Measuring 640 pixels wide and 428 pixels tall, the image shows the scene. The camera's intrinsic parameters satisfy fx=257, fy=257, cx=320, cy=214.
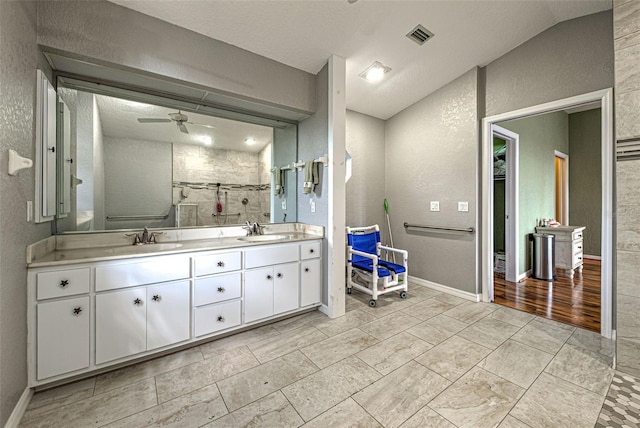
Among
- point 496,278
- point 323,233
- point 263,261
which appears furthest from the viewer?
point 496,278

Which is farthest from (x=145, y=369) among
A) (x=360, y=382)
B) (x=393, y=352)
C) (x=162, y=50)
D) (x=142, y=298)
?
(x=162, y=50)

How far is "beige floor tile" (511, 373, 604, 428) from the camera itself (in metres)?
1.42

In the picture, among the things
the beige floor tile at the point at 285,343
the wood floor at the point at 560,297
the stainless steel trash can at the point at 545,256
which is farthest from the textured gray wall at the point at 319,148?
the stainless steel trash can at the point at 545,256

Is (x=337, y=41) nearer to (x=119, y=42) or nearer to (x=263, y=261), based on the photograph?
(x=119, y=42)

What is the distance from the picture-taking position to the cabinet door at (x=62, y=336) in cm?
156

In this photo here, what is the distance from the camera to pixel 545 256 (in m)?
3.95

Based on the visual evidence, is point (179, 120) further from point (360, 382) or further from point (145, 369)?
point (360, 382)

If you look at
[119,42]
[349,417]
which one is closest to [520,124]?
[349,417]

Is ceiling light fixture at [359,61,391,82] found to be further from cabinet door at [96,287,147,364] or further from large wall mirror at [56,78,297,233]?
cabinet door at [96,287,147,364]

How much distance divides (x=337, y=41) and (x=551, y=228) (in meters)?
4.48

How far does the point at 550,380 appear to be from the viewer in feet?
5.75

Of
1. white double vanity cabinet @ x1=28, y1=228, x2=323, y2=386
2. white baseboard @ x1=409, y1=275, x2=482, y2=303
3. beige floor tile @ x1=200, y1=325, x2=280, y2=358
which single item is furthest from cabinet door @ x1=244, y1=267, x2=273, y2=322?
white baseboard @ x1=409, y1=275, x2=482, y2=303

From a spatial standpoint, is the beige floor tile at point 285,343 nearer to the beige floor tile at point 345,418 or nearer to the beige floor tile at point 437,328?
the beige floor tile at point 345,418

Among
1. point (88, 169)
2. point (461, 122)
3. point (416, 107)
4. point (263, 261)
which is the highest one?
point (416, 107)
